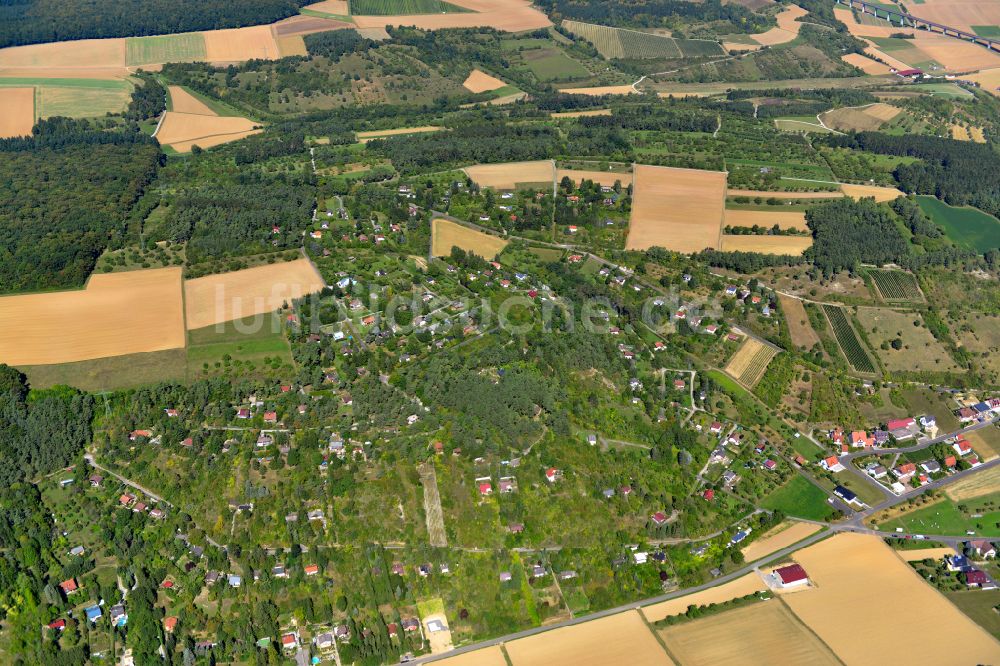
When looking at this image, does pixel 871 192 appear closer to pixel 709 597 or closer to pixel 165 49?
pixel 709 597

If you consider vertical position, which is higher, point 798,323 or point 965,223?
point 965,223

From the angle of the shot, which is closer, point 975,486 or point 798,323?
point 975,486

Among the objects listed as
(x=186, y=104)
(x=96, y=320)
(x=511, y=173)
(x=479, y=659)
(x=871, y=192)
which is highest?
(x=871, y=192)

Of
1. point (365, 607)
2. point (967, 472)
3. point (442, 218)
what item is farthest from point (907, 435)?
point (442, 218)

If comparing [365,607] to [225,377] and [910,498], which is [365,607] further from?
[910,498]

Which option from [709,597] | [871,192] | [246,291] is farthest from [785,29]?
[709,597]

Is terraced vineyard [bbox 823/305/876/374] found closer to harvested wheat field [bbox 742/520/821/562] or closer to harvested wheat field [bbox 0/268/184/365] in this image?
harvested wheat field [bbox 742/520/821/562]

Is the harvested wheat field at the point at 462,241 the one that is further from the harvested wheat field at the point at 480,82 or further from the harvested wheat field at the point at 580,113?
the harvested wheat field at the point at 480,82

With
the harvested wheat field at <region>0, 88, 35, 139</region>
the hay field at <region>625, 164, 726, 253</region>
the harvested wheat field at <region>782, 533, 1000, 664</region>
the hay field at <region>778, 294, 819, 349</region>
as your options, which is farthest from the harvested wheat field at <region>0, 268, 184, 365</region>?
the hay field at <region>778, 294, 819, 349</region>
